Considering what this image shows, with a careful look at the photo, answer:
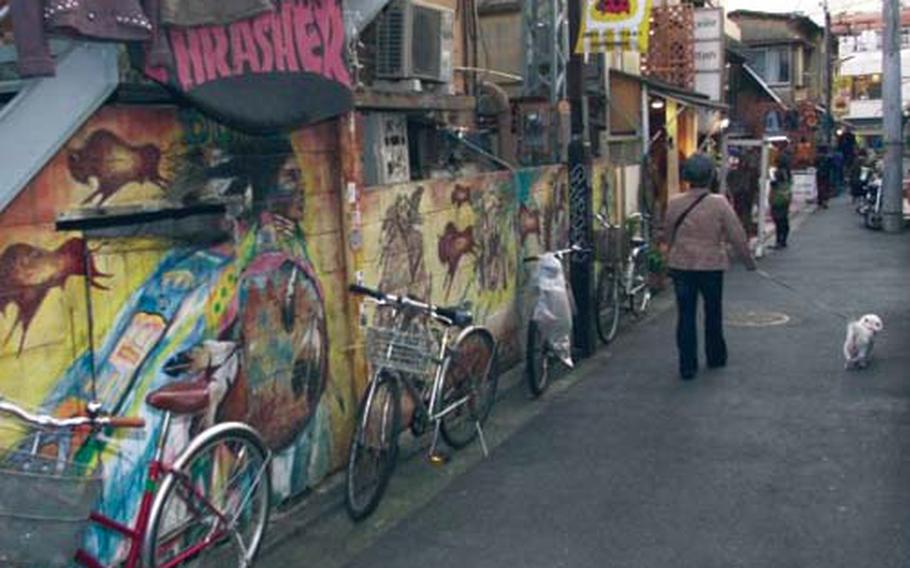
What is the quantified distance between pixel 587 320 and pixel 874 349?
2.86 meters

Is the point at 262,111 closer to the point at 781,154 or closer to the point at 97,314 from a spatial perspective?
the point at 97,314

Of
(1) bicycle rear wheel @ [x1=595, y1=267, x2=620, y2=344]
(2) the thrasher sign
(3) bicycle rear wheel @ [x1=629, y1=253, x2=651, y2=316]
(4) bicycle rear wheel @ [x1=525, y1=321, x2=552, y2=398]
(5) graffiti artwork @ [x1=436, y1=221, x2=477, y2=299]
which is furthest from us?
(3) bicycle rear wheel @ [x1=629, y1=253, x2=651, y2=316]

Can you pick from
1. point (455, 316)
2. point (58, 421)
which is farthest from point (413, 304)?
point (58, 421)

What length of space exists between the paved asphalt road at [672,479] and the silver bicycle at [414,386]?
0.22 meters

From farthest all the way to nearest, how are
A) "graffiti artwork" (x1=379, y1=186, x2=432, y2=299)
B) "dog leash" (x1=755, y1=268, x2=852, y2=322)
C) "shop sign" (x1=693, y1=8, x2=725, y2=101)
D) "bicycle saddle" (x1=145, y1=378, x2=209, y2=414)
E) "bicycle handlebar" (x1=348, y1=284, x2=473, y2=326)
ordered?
"shop sign" (x1=693, y1=8, x2=725, y2=101)
"dog leash" (x1=755, y1=268, x2=852, y2=322)
"graffiti artwork" (x1=379, y1=186, x2=432, y2=299)
"bicycle handlebar" (x1=348, y1=284, x2=473, y2=326)
"bicycle saddle" (x1=145, y1=378, x2=209, y2=414)

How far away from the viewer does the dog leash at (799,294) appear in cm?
1234

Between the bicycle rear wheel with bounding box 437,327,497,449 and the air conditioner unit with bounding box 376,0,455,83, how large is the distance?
7.26 feet

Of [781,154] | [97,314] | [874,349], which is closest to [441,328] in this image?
[97,314]

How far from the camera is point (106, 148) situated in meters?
4.75

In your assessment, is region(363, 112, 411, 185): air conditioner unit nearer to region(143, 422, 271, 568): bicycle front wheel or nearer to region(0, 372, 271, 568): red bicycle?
region(0, 372, 271, 568): red bicycle

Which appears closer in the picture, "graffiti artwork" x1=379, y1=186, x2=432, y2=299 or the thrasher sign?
the thrasher sign

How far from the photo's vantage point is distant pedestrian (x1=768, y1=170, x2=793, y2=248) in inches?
754

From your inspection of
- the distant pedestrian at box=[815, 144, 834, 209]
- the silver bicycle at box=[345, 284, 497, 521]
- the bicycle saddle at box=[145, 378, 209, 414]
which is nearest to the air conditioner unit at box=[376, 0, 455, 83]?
the silver bicycle at box=[345, 284, 497, 521]

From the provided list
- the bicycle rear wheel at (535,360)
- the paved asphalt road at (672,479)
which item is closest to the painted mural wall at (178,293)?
the paved asphalt road at (672,479)
